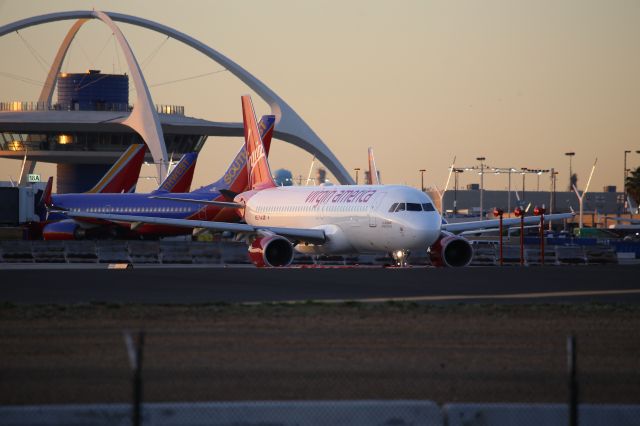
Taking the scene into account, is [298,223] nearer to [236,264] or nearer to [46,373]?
[236,264]

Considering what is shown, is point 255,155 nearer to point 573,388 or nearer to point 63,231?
point 63,231

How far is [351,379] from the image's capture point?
48.7 feet

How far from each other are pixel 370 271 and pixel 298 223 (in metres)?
12.5

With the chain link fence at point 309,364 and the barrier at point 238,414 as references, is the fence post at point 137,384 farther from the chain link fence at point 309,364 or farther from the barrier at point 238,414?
the barrier at point 238,414

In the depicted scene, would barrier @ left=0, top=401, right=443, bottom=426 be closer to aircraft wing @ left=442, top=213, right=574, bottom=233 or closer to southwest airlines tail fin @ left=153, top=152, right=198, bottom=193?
aircraft wing @ left=442, top=213, right=574, bottom=233

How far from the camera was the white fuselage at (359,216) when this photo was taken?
42.8 m

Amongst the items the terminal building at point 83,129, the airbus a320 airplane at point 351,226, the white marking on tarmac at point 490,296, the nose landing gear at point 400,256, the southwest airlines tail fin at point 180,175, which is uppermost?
the terminal building at point 83,129

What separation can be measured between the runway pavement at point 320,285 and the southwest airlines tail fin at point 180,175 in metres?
49.7

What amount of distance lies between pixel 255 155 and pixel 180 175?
2742 centimetres

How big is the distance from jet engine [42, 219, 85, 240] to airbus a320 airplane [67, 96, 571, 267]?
78.8 feet

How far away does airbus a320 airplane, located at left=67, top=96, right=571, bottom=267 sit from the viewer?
4309 centimetres

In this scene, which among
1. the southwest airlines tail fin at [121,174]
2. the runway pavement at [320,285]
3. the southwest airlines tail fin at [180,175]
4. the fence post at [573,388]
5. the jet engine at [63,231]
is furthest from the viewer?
the southwest airlines tail fin at [121,174]

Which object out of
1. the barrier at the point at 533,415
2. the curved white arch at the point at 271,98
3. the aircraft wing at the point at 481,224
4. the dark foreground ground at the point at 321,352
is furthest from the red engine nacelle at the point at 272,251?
the curved white arch at the point at 271,98

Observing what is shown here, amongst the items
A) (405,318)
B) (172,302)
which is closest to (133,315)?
(172,302)
